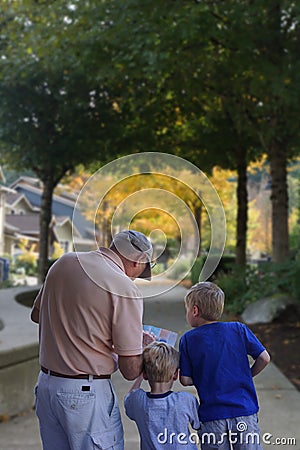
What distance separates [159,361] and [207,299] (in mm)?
404

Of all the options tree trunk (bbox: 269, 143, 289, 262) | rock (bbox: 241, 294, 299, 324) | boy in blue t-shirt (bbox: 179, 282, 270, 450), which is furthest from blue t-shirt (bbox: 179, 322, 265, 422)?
tree trunk (bbox: 269, 143, 289, 262)

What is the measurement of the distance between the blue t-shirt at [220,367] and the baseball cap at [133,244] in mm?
529

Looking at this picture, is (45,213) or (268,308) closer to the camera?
(268,308)

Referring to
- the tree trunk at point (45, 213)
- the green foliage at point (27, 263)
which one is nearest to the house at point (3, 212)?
the green foliage at point (27, 263)

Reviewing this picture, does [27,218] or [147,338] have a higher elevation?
[27,218]

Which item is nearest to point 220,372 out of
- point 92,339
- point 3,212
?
point 92,339

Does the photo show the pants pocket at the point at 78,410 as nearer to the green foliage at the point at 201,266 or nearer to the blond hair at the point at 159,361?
the blond hair at the point at 159,361

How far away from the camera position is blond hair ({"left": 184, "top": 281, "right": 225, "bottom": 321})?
2648 mm

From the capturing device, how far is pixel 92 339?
8.03 ft

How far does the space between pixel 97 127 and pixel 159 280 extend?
45.5 ft

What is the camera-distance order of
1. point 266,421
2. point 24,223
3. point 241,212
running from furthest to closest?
point 24,223
point 241,212
point 266,421

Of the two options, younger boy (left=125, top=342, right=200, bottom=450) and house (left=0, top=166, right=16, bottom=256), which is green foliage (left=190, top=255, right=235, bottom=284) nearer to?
younger boy (left=125, top=342, right=200, bottom=450)

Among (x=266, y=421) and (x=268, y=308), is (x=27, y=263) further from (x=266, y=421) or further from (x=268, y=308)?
(x=266, y=421)

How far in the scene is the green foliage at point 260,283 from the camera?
10820mm
